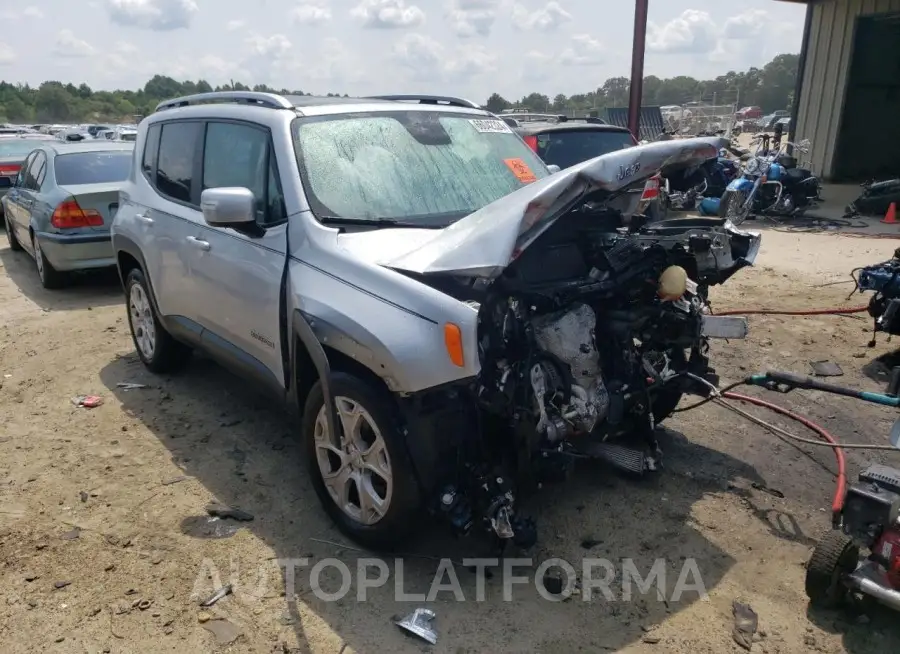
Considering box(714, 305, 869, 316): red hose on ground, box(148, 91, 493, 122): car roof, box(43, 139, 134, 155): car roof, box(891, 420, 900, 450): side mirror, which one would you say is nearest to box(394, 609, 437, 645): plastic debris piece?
box(891, 420, 900, 450): side mirror

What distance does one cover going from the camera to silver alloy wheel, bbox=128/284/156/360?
5.54 m

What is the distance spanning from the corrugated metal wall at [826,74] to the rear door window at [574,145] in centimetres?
912

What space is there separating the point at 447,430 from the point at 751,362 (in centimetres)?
359

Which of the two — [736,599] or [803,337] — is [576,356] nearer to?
[736,599]

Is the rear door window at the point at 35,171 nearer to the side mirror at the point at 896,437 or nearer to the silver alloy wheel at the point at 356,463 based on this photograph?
the silver alloy wheel at the point at 356,463

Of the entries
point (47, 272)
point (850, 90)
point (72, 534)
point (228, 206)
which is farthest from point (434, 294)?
point (850, 90)

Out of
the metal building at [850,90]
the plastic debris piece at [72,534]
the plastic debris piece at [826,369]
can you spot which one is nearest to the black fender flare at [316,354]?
the plastic debris piece at [72,534]

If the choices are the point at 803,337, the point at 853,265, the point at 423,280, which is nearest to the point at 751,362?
the point at 803,337

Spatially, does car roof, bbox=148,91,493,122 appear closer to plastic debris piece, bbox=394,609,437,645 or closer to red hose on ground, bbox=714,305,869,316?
plastic debris piece, bbox=394,609,437,645

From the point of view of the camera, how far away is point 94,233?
8.08 meters

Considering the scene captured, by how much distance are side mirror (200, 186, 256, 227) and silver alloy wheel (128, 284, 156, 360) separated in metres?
2.21

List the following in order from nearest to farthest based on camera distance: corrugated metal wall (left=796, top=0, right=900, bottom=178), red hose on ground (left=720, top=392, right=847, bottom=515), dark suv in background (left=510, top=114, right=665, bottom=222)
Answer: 1. red hose on ground (left=720, top=392, right=847, bottom=515)
2. dark suv in background (left=510, top=114, right=665, bottom=222)
3. corrugated metal wall (left=796, top=0, right=900, bottom=178)

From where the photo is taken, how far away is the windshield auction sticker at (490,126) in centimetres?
457

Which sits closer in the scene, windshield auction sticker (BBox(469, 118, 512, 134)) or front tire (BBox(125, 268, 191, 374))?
windshield auction sticker (BBox(469, 118, 512, 134))
